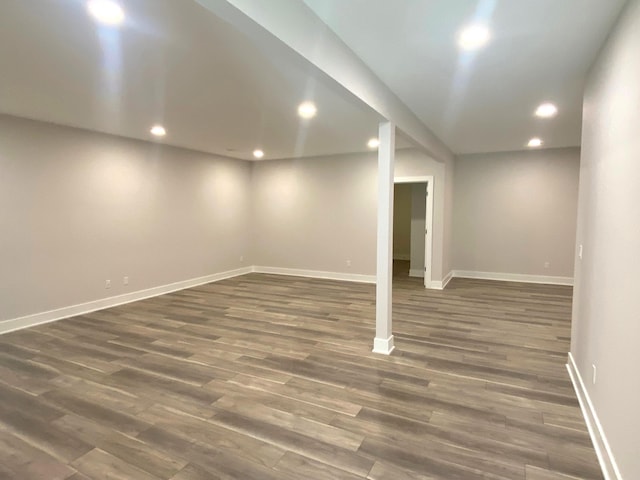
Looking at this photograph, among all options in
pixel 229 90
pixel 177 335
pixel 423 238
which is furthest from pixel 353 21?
pixel 423 238

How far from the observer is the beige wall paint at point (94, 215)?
436 cm

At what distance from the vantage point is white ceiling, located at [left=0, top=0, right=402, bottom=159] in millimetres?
2162

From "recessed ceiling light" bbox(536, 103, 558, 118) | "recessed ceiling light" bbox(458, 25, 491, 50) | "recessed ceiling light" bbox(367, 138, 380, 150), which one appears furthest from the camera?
"recessed ceiling light" bbox(367, 138, 380, 150)

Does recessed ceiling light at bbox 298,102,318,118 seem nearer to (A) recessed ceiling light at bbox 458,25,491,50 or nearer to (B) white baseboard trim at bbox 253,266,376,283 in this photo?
(A) recessed ceiling light at bbox 458,25,491,50

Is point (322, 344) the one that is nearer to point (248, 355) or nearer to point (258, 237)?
point (248, 355)

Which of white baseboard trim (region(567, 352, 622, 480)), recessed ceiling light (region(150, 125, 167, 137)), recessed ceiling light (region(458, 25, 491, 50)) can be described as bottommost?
white baseboard trim (region(567, 352, 622, 480))

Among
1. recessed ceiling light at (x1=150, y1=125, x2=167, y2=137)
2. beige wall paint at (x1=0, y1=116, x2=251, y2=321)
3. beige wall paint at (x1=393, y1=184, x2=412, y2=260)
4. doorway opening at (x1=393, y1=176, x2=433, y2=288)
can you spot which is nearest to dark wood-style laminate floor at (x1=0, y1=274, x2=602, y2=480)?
beige wall paint at (x1=0, y1=116, x2=251, y2=321)

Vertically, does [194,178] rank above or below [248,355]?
above

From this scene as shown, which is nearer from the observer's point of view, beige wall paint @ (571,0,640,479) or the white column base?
beige wall paint @ (571,0,640,479)

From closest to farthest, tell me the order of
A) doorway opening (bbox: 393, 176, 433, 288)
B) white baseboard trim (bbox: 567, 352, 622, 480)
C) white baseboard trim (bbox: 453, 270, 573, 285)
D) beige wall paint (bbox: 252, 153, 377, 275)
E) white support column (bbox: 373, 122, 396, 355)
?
white baseboard trim (bbox: 567, 352, 622, 480) → white support column (bbox: 373, 122, 396, 355) → doorway opening (bbox: 393, 176, 433, 288) → white baseboard trim (bbox: 453, 270, 573, 285) → beige wall paint (bbox: 252, 153, 377, 275)

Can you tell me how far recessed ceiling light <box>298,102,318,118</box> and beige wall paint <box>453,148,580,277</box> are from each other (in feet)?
14.7

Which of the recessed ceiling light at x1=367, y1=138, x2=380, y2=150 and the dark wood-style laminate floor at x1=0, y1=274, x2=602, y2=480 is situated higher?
the recessed ceiling light at x1=367, y1=138, x2=380, y2=150

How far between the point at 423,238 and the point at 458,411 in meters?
5.46

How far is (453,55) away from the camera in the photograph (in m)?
2.66
